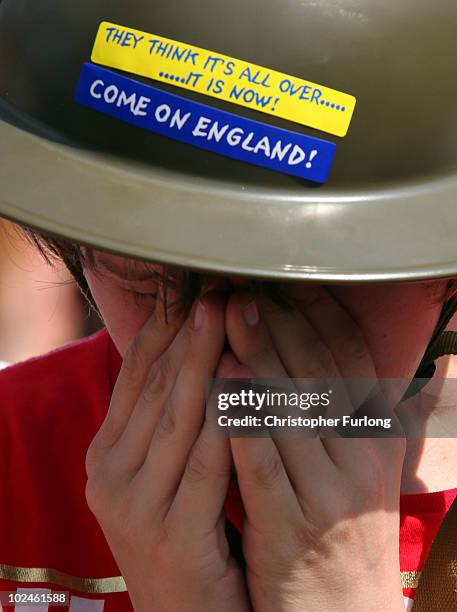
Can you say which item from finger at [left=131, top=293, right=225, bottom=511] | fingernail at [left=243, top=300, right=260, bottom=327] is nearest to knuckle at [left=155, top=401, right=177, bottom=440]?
finger at [left=131, top=293, right=225, bottom=511]

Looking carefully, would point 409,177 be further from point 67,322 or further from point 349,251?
point 67,322

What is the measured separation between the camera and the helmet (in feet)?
4.34

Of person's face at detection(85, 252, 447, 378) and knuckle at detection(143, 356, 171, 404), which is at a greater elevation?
person's face at detection(85, 252, 447, 378)

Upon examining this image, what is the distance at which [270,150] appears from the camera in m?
1.37

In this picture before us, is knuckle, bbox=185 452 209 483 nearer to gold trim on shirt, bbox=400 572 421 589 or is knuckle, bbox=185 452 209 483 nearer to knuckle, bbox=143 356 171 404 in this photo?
knuckle, bbox=143 356 171 404

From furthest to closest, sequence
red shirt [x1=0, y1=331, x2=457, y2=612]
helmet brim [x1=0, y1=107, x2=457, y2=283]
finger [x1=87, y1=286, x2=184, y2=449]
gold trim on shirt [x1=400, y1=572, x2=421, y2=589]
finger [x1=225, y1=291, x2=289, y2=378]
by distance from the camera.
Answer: red shirt [x1=0, y1=331, x2=457, y2=612], gold trim on shirt [x1=400, y1=572, x2=421, y2=589], finger [x1=87, y1=286, x2=184, y2=449], finger [x1=225, y1=291, x2=289, y2=378], helmet brim [x1=0, y1=107, x2=457, y2=283]

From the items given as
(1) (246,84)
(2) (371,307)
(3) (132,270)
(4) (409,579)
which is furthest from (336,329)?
(4) (409,579)

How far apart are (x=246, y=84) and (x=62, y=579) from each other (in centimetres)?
122

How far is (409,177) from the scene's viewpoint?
1.41m

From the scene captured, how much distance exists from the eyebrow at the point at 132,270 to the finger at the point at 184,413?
0.33ft

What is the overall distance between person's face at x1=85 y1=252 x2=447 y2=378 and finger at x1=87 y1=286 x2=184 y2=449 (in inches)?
1.8

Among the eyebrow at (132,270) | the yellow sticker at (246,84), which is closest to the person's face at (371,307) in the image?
the eyebrow at (132,270)

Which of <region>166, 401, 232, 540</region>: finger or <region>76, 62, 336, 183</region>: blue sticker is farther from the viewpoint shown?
<region>166, 401, 232, 540</region>: finger

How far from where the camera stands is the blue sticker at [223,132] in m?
1.36
